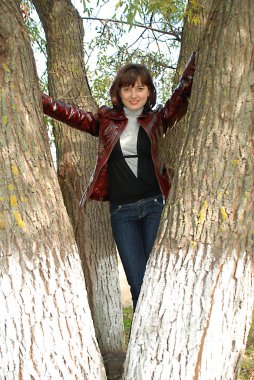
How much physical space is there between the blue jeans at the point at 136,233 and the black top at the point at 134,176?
2.2 inches

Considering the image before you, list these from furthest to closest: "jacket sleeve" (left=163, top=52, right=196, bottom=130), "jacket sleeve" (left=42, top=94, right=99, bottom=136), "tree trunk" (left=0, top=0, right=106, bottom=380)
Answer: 1. "jacket sleeve" (left=42, top=94, right=99, bottom=136)
2. "jacket sleeve" (left=163, top=52, right=196, bottom=130)
3. "tree trunk" (left=0, top=0, right=106, bottom=380)

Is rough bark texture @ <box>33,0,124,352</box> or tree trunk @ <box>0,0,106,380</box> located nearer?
tree trunk @ <box>0,0,106,380</box>

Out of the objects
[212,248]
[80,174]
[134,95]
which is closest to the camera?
[212,248]

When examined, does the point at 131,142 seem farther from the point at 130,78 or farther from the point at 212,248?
the point at 212,248

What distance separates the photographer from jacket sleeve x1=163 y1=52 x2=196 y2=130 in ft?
9.18

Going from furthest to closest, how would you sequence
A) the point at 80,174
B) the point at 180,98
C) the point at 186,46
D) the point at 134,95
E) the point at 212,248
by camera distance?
the point at 186,46, the point at 80,174, the point at 134,95, the point at 180,98, the point at 212,248

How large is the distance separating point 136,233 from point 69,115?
0.93 meters

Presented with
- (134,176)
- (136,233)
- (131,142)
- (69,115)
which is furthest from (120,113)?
(136,233)

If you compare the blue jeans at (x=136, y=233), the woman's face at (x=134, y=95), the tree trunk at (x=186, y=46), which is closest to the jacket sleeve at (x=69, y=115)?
the woman's face at (x=134, y=95)

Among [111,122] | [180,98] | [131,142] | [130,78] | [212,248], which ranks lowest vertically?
[212,248]

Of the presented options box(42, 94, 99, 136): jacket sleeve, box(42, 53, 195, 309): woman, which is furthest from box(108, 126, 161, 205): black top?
box(42, 94, 99, 136): jacket sleeve

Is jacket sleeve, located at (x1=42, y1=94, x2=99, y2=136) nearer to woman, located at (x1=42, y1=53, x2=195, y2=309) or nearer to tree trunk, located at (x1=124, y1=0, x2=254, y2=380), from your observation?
woman, located at (x1=42, y1=53, x2=195, y2=309)

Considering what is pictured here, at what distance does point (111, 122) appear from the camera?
3.04 metres

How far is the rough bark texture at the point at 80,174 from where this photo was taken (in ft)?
13.1
